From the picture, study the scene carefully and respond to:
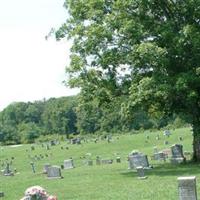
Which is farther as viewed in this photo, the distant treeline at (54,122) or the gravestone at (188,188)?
the distant treeline at (54,122)

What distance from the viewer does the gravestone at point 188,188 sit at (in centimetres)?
1525

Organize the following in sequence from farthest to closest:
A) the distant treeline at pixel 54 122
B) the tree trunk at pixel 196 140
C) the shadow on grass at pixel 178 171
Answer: the distant treeline at pixel 54 122
the tree trunk at pixel 196 140
the shadow on grass at pixel 178 171

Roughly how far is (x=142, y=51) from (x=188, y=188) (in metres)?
13.1

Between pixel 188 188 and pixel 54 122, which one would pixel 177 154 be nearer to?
pixel 188 188

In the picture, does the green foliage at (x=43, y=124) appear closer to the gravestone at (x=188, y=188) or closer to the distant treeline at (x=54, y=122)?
the distant treeline at (x=54, y=122)

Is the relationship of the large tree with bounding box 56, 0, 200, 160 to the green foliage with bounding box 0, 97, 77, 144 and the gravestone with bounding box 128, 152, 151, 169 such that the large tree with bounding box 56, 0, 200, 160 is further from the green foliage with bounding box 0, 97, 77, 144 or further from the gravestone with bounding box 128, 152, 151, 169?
the green foliage with bounding box 0, 97, 77, 144

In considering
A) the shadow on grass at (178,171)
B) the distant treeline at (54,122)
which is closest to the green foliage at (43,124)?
the distant treeline at (54,122)

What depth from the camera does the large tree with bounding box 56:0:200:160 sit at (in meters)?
28.0

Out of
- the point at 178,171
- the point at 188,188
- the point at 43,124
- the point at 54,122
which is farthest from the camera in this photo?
the point at 43,124

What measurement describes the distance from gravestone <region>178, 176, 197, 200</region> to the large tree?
12368 mm

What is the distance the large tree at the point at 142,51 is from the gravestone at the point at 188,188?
12.4 meters

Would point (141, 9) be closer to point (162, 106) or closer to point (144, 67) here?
point (144, 67)

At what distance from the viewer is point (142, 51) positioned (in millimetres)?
27672

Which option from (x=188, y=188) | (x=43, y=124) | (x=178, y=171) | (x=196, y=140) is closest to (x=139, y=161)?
(x=196, y=140)
